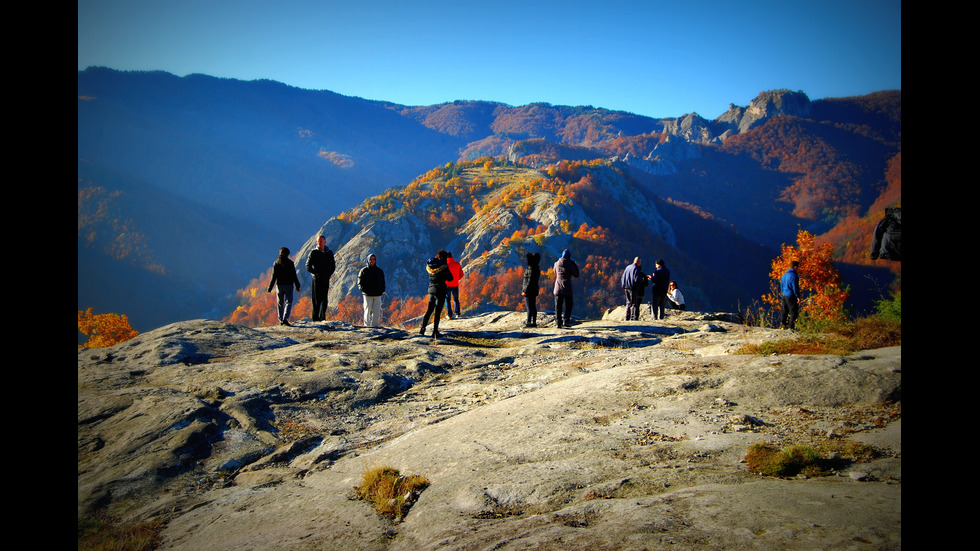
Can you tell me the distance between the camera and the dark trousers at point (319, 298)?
1403cm

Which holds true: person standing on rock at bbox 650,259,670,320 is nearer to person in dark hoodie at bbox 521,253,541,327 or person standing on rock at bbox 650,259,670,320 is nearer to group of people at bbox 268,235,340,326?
person in dark hoodie at bbox 521,253,541,327

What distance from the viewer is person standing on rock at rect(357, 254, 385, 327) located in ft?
45.4

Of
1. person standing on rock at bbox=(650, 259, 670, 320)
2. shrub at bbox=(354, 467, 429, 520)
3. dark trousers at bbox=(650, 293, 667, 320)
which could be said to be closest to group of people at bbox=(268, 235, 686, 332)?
person standing on rock at bbox=(650, 259, 670, 320)

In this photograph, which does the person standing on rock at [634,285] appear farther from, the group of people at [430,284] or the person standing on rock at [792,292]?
the person standing on rock at [792,292]

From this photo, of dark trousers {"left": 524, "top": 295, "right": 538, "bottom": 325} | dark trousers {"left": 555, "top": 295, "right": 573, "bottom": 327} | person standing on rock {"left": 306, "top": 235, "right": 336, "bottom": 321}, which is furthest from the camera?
dark trousers {"left": 524, "top": 295, "right": 538, "bottom": 325}

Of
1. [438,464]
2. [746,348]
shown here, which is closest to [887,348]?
[746,348]

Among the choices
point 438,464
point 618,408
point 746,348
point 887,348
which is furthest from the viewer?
point 746,348

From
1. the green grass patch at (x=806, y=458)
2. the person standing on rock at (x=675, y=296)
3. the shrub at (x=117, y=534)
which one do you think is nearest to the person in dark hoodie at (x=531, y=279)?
the person standing on rock at (x=675, y=296)

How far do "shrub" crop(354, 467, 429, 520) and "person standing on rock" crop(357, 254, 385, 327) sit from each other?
9147 millimetres

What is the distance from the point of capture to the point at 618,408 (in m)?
6.20

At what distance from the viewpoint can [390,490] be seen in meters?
4.47
